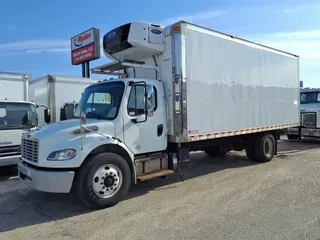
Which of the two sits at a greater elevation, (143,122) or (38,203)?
(143,122)

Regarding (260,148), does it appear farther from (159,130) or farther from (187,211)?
(187,211)

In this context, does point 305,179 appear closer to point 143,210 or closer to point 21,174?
point 143,210

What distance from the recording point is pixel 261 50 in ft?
29.6

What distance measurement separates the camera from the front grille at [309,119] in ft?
46.1

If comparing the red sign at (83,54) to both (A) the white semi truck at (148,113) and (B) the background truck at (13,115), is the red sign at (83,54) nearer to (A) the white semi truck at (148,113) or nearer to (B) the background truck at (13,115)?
(B) the background truck at (13,115)

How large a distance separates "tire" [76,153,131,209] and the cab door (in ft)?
1.85

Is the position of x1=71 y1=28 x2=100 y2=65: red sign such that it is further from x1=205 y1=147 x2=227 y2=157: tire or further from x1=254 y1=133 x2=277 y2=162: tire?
x1=254 y1=133 x2=277 y2=162: tire

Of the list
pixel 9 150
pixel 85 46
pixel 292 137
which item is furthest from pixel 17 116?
pixel 85 46

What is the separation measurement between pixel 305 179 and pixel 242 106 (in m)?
2.50

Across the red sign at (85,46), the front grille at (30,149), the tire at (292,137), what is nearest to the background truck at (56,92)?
the front grille at (30,149)

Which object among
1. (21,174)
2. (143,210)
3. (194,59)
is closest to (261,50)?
(194,59)

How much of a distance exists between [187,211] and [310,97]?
13.3m

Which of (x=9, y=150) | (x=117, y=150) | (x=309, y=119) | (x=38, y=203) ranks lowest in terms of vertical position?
(x=38, y=203)

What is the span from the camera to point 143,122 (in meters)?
6.16
